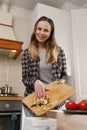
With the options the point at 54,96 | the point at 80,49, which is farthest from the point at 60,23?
the point at 54,96

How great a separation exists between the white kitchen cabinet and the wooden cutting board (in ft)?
4.66

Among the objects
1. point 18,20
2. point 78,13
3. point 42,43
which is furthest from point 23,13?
point 42,43

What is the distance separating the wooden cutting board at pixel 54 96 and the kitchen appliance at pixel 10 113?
0.98 meters

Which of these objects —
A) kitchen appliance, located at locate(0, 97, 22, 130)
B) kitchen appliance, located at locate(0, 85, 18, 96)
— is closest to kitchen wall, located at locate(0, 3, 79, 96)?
kitchen appliance, located at locate(0, 85, 18, 96)

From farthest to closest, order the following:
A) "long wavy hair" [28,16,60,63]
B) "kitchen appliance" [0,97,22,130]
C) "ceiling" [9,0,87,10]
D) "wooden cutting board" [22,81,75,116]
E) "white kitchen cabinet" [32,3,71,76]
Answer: "ceiling" [9,0,87,10], "white kitchen cabinet" [32,3,71,76], "kitchen appliance" [0,97,22,130], "long wavy hair" [28,16,60,63], "wooden cutting board" [22,81,75,116]

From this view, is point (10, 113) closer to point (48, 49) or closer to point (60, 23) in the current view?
point (48, 49)

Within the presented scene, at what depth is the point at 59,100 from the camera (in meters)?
0.68

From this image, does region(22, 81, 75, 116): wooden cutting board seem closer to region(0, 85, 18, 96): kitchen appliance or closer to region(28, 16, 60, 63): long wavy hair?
region(28, 16, 60, 63): long wavy hair

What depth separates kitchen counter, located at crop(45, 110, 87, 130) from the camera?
1.77 feet

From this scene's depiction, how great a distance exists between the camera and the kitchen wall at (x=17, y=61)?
2.26 metres

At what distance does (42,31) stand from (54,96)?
16.5 inches

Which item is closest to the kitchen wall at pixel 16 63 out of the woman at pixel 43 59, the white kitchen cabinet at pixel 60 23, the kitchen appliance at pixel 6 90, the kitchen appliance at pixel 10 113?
the kitchen appliance at pixel 6 90

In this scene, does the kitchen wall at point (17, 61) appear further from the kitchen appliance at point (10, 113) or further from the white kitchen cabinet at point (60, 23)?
the kitchen appliance at point (10, 113)

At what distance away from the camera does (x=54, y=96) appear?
713 mm
